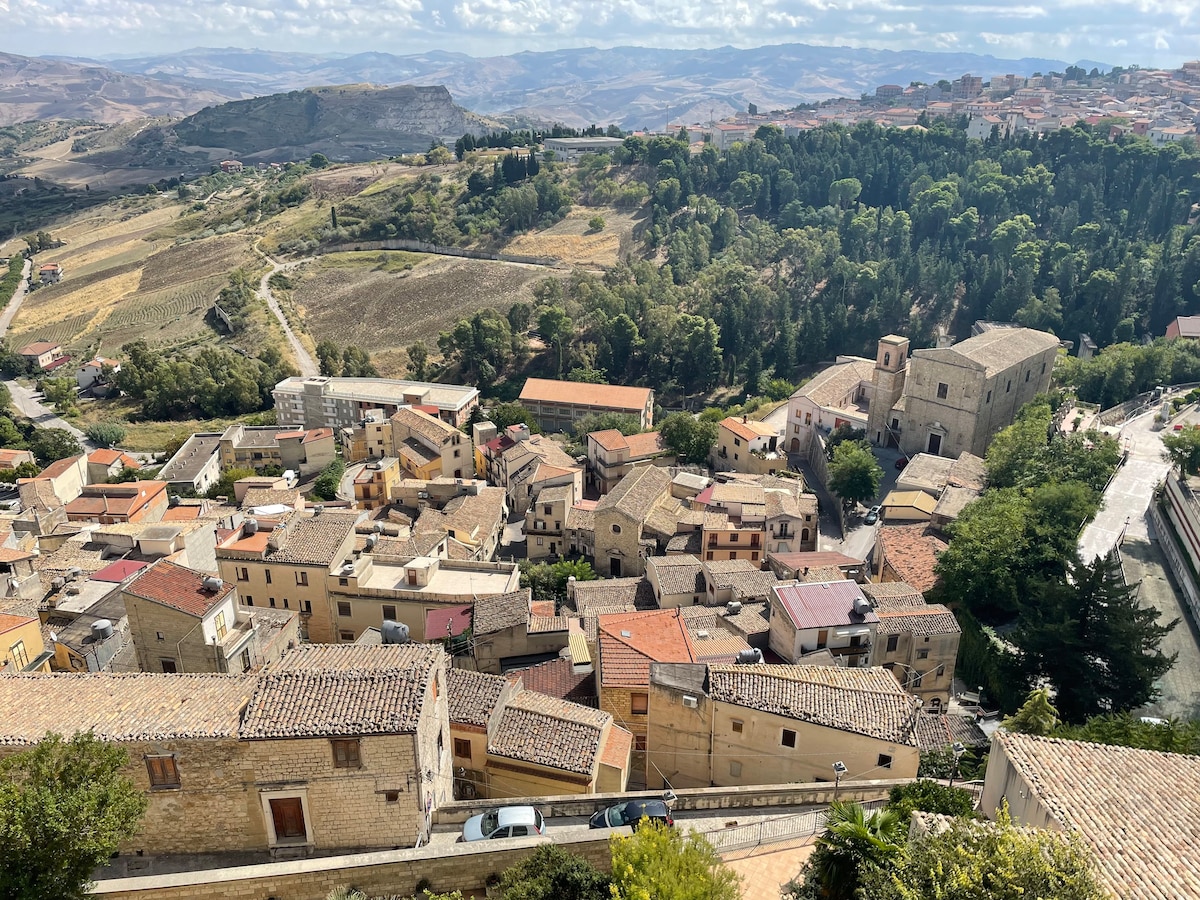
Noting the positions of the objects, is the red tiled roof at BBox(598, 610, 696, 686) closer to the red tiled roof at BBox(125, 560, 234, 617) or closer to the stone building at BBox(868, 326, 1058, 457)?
the red tiled roof at BBox(125, 560, 234, 617)

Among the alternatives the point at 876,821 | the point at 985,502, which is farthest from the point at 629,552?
Result: the point at 876,821

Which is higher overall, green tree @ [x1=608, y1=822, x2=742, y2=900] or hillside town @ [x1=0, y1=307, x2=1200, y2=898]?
green tree @ [x1=608, y1=822, x2=742, y2=900]

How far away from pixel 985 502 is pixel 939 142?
98814 millimetres

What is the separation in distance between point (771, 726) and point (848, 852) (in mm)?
6587

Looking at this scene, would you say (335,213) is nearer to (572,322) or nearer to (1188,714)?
(572,322)

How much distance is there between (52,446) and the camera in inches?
2522

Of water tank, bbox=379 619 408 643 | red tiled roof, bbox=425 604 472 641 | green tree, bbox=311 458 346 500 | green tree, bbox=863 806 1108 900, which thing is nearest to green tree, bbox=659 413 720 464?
green tree, bbox=311 458 346 500

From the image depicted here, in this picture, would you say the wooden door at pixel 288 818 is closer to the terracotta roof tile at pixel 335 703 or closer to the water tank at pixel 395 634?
the terracotta roof tile at pixel 335 703

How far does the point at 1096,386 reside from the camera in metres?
59.7

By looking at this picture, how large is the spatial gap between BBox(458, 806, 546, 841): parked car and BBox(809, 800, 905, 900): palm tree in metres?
5.36

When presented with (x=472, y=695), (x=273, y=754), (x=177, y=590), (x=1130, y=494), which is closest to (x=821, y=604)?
(x=472, y=695)

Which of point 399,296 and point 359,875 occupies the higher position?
point 359,875

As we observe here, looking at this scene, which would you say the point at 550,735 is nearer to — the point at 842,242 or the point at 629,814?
the point at 629,814

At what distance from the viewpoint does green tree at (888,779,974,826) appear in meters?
15.9
